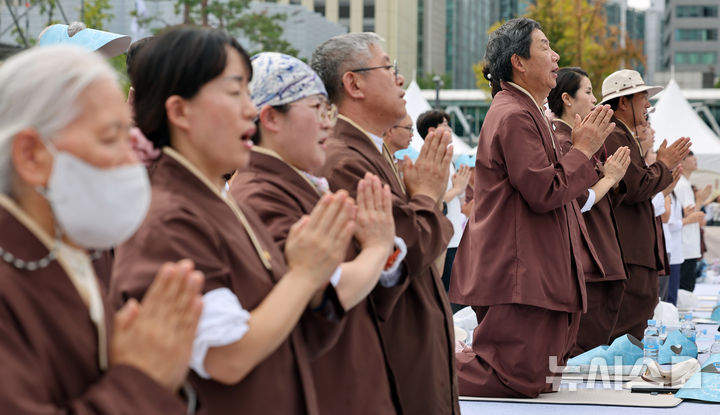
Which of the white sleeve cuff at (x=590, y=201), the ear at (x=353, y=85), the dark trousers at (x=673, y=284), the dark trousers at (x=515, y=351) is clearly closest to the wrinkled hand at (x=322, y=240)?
the ear at (x=353, y=85)

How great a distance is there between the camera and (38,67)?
5.35 ft

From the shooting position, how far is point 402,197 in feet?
10.9

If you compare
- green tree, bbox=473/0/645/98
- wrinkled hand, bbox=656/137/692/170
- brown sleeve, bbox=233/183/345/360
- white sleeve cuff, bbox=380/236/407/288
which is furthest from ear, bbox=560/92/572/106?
green tree, bbox=473/0/645/98

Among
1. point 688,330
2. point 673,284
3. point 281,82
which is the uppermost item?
point 281,82

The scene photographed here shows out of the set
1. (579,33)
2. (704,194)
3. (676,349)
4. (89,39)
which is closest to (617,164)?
(676,349)

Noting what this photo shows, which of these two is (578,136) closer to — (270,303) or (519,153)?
(519,153)

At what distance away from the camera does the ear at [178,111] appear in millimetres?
2156

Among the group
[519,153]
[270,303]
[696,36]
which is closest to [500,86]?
[519,153]

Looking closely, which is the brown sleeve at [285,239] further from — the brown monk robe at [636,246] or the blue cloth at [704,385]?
the brown monk robe at [636,246]

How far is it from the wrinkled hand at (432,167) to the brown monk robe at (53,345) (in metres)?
1.61

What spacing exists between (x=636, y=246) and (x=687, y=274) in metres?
→ 4.47

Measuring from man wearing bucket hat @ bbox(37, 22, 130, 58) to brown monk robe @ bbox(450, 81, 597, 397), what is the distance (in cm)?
189

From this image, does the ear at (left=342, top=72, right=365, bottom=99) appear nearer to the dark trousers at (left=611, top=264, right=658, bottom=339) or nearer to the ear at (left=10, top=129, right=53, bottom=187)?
the ear at (left=10, top=129, right=53, bottom=187)

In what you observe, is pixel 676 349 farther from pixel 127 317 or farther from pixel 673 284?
pixel 127 317
